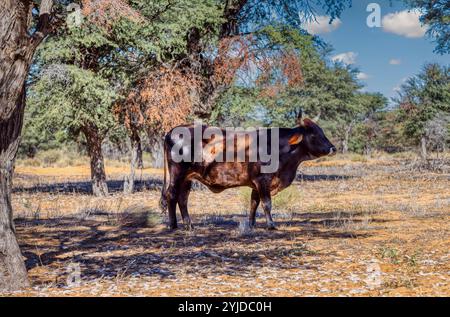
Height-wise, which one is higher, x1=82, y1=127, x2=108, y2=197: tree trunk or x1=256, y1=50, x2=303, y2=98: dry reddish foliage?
x1=256, y1=50, x2=303, y2=98: dry reddish foliage

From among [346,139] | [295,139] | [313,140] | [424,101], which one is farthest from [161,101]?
[346,139]

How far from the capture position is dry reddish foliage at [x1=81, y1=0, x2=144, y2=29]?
13.9m

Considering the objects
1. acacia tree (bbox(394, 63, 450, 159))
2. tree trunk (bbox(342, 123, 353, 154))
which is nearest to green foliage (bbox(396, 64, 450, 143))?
acacia tree (bbox(394, 63, 450, 159))

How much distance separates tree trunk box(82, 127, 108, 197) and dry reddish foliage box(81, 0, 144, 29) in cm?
372

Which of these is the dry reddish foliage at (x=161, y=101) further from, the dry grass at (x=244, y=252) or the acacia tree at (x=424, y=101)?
the acacia tree at (x=424, y=101)

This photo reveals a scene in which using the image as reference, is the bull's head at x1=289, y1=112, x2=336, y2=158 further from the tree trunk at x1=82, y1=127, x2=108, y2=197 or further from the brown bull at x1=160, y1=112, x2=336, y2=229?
the tree trunk at x1=82, y1=127, x2=108, y2=197

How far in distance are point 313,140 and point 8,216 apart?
5.35 m

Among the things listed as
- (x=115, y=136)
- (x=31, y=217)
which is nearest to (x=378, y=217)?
(x=31, y=217)

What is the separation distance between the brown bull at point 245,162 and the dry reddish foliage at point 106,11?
5.59 meters

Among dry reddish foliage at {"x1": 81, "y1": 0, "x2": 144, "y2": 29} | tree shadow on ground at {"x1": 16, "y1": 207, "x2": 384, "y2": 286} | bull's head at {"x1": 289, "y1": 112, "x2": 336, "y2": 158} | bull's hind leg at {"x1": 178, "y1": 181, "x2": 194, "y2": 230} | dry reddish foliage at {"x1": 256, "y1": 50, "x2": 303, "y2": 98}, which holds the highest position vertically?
dry reddish foliage at {"x1": 81, "y1": 0, "x2": 144, "y2": 29}

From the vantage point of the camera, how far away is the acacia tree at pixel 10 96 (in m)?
5.40

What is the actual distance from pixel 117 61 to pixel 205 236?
34.0 feet

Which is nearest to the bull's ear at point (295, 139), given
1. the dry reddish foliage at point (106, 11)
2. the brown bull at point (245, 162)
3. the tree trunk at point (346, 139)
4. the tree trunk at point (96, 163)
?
the brown bull at point (245, 162)

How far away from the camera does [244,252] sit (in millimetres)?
7227
